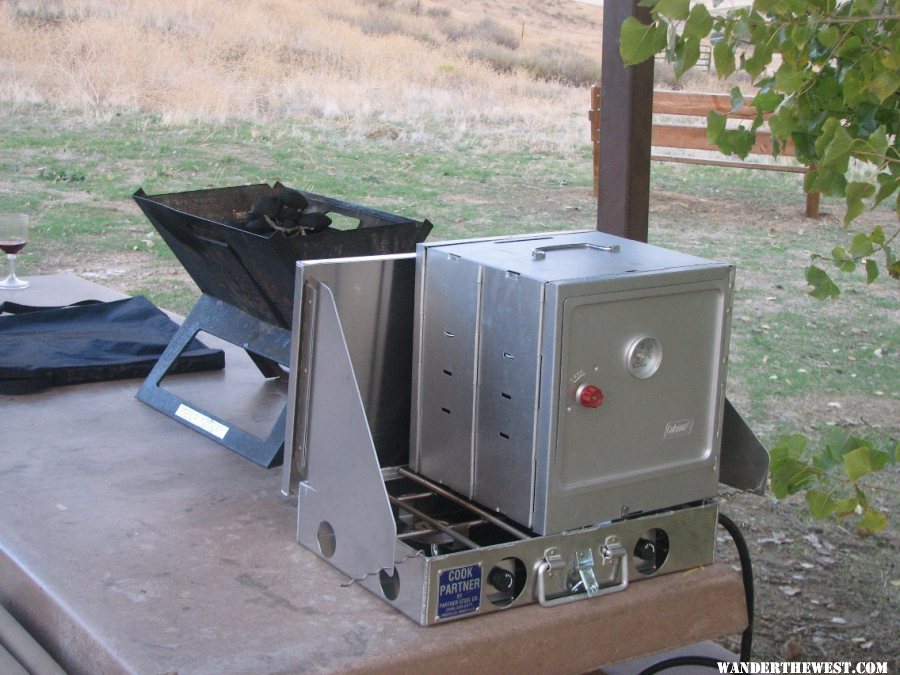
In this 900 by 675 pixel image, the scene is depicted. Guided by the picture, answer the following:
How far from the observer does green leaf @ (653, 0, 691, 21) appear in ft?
3.44

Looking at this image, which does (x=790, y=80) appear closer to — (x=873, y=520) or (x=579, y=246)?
(x=579, y=246)

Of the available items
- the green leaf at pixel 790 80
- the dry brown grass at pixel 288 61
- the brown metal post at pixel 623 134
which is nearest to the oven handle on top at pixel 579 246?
the green leaf at pixel 790 80

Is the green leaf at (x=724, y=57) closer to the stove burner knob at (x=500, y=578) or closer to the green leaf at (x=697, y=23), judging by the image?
the green leaf at (x=697, y=23)

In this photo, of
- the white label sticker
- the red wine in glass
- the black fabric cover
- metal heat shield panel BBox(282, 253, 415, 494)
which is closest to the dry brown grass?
the red wine in glass

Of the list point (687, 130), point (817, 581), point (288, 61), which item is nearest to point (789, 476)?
point (817, 581)

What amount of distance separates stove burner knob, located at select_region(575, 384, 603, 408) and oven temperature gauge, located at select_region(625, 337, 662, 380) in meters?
0.05

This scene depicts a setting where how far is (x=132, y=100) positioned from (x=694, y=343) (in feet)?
20.1

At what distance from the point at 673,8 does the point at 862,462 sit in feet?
1.51

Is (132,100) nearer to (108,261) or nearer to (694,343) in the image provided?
(108,261)

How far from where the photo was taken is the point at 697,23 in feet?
3.54

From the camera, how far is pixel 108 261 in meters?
5.17

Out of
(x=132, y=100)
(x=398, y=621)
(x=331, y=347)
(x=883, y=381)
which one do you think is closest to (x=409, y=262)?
(x=331, y=347)

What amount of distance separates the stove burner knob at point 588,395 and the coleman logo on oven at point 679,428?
0.13 meters

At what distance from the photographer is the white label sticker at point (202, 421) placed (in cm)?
167
